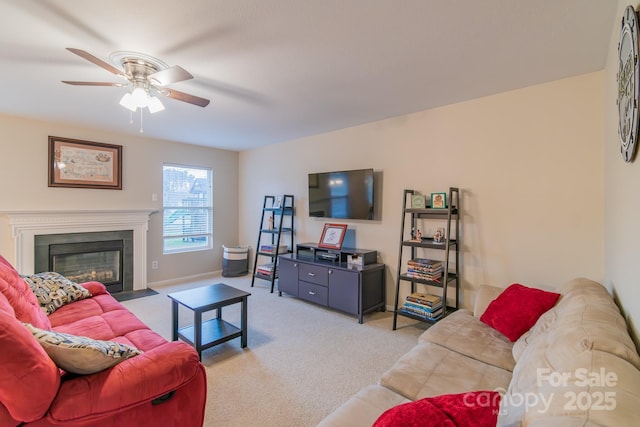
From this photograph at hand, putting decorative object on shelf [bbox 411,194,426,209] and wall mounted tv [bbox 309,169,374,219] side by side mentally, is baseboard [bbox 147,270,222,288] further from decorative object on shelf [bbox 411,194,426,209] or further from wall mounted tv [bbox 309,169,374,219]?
decorative object on shelf [bbox 411,194,426,209]

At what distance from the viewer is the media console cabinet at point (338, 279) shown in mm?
3420

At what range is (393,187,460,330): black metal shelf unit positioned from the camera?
2.92 m

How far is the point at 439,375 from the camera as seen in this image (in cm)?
158

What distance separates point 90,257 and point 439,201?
4.69 m

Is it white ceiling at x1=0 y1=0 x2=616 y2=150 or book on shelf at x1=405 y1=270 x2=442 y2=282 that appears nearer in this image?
white ceiling at x1=0 y1=0 x2=616 y2=150

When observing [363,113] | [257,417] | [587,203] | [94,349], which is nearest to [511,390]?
[257,417]

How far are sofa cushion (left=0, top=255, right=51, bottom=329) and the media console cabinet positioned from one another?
2554 mm

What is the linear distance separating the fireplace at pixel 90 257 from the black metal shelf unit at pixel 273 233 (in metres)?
1.91

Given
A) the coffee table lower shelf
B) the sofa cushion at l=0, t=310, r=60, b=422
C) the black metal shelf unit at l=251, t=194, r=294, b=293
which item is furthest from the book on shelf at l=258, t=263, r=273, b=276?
the sofa cushion at l=0, t=310, r=60, b=422

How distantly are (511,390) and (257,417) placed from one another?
1462 millimetres

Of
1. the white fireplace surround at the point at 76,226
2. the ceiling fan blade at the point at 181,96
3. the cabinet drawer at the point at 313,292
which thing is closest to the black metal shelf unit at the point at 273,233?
the cabinet drawer at the point at 313,292

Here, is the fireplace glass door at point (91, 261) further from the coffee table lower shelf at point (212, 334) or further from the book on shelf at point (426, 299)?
the book on shelf at point (426, 299)

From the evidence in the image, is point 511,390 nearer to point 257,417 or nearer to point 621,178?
point 621,178

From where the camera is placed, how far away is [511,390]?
3.54 feet
